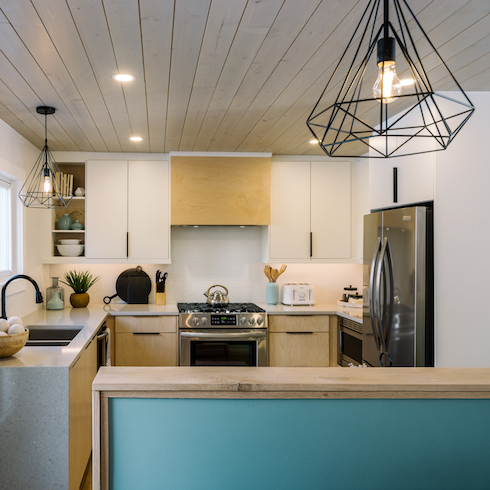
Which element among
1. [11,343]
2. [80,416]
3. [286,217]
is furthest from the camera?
[286,217]

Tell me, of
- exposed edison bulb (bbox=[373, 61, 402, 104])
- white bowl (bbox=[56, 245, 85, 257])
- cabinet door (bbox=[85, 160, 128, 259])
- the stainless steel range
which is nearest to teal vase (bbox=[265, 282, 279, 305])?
the stainless steel range

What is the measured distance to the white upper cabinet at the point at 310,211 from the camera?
4.44m

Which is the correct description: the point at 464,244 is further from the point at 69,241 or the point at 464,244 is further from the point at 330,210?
the point at 69,241

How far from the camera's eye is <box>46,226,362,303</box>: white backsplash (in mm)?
4719

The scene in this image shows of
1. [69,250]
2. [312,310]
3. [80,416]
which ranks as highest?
[69,250]

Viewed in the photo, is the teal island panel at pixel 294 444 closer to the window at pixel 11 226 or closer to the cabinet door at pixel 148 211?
the window at pixel 11 226

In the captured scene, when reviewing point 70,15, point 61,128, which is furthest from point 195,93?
point 61,128

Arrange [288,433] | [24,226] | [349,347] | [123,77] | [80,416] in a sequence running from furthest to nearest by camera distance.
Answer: [349,347] < [24,226] < [80,416] < [123,77] < [288,433]

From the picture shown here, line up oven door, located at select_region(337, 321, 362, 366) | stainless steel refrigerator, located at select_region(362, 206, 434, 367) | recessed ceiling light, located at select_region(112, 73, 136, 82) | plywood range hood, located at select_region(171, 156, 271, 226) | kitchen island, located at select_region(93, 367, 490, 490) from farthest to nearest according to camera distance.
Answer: plywood range hood, located at select_region(171, 156, 271, 226)
oven door, located at select_region(337, 321, 362, 366)
stainless steel refrigerator, located at select_region(362, 206, 434, 367)
recessed ceiling light, located at select_region(112, 73, 136, 82)
kitchen island, located at select_region(93, 367, 490, 490)

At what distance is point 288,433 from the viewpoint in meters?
1.39

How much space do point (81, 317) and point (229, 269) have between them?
5.20 ft

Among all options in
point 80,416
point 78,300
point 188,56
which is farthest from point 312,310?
point 188,56

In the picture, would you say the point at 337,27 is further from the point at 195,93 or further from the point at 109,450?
the point at 109,450

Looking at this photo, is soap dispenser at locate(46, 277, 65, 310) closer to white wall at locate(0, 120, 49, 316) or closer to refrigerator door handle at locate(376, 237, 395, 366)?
white wall at locate(0, 120, 49, 316)
